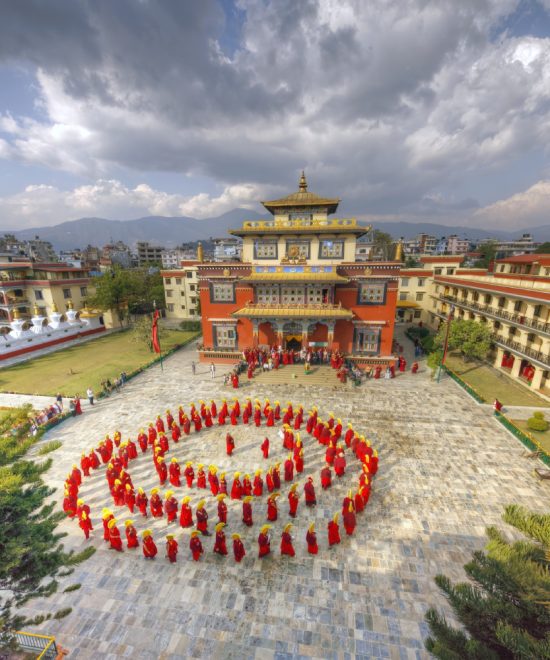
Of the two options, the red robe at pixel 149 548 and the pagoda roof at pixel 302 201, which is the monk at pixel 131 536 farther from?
the pagoda roof at pixel 302 201

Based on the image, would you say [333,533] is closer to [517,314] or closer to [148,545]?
[148,545]

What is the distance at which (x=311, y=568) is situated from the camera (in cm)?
862

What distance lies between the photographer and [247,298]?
23.9m

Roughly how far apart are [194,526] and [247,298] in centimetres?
1647

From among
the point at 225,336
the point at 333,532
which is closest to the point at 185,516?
the point at 333,532

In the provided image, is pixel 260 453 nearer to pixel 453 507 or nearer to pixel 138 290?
pixel 453 507

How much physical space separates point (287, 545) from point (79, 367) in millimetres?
23069

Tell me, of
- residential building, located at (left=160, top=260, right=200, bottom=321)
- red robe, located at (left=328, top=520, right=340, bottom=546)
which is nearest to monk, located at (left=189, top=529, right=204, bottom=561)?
red robe, located at (left=328, top=520, right=340, bottom=546)

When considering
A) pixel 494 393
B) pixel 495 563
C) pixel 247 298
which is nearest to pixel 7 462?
pixel 495 563

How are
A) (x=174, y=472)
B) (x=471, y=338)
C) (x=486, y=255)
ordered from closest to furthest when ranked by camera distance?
(x=174, y=472), (x=471, y=338), (x=486, y=255)

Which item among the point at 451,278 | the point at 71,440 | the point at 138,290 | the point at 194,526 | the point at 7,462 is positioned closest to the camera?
the point at 7,462

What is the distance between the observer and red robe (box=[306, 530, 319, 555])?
8.77 m

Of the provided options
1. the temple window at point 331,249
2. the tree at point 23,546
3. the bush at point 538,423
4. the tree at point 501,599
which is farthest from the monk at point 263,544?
the temple window at point 331,249

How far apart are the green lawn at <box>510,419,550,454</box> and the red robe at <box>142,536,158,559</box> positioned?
16.6 meters
